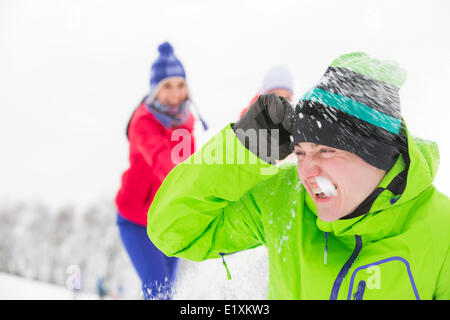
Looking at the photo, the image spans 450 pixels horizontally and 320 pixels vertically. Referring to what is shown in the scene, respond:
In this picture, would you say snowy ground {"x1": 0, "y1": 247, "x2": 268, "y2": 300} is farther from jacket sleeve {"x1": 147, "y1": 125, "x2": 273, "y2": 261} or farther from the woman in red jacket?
jacket sleeve {"x1": 147, "y1": 125, "x2": 273, "y2": 261}

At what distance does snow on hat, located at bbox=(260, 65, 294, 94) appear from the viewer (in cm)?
369

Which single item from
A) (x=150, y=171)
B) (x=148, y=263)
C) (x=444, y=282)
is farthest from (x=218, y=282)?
(x=444, y=282)

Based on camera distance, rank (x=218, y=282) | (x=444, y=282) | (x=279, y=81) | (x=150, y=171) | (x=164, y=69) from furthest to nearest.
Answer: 1. (x=279, y=81)
2. (x=164, y=69)
3. (x=150, y=171)
4. (x=218, y=282)
5. (x=444, y=282)

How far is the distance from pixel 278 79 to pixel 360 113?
2.68m

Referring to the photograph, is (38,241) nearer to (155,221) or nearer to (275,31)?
(155,221)

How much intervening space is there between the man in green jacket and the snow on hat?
245cm

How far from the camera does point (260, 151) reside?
3.98 feet

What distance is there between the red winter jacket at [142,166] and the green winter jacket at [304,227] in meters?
1.23

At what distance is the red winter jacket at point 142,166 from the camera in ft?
8.48

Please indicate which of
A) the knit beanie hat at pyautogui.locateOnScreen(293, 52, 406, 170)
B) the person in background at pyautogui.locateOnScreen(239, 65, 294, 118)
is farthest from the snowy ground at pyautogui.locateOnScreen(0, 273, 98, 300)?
the person in background at pyautogui.locateOnScreen(239, 65, 294, 118)

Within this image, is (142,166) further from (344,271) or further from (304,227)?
(344,271)

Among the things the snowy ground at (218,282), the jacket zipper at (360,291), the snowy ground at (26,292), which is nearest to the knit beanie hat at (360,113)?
the jacket zipper at (360,291)

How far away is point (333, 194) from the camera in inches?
43.9
